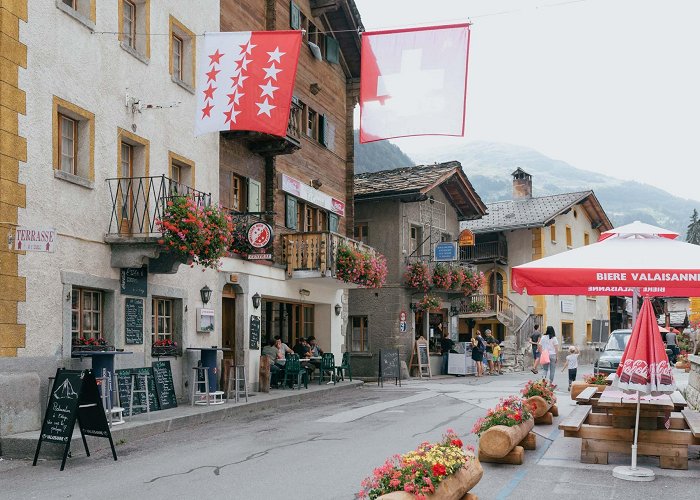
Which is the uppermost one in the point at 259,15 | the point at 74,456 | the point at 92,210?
the point at 259,15

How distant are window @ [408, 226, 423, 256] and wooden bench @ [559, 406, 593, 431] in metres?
20.2

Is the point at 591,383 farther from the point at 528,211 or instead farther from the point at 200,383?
the point at 528,211

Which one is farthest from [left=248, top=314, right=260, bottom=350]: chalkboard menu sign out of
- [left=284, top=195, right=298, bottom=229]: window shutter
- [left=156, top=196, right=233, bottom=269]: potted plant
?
[left=156, top=196, right=233, bottom=269]: potted plant

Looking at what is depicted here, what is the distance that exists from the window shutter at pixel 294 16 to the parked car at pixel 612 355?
1210cm

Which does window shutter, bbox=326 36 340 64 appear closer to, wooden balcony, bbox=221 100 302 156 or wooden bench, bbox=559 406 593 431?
wooden balcony, bbox=221 100 302 156

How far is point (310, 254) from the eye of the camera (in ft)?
70.2

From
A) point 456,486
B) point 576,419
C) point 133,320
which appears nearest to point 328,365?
point 133,320

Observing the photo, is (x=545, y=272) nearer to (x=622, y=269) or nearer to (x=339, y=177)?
(x=622, y=269)

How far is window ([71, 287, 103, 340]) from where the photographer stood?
13078 mm

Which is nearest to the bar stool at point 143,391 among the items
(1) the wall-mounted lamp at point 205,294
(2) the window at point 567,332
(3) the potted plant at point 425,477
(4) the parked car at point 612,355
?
(1) the wall-mounted lamp at point 205,294

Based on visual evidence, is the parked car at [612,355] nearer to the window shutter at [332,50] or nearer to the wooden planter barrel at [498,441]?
the wooden planter barrel at [498,441]

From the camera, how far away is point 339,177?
2577 centimetres

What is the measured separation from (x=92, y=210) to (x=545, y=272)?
7913 mm

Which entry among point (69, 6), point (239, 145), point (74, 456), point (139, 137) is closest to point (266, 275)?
point (239, 145)
